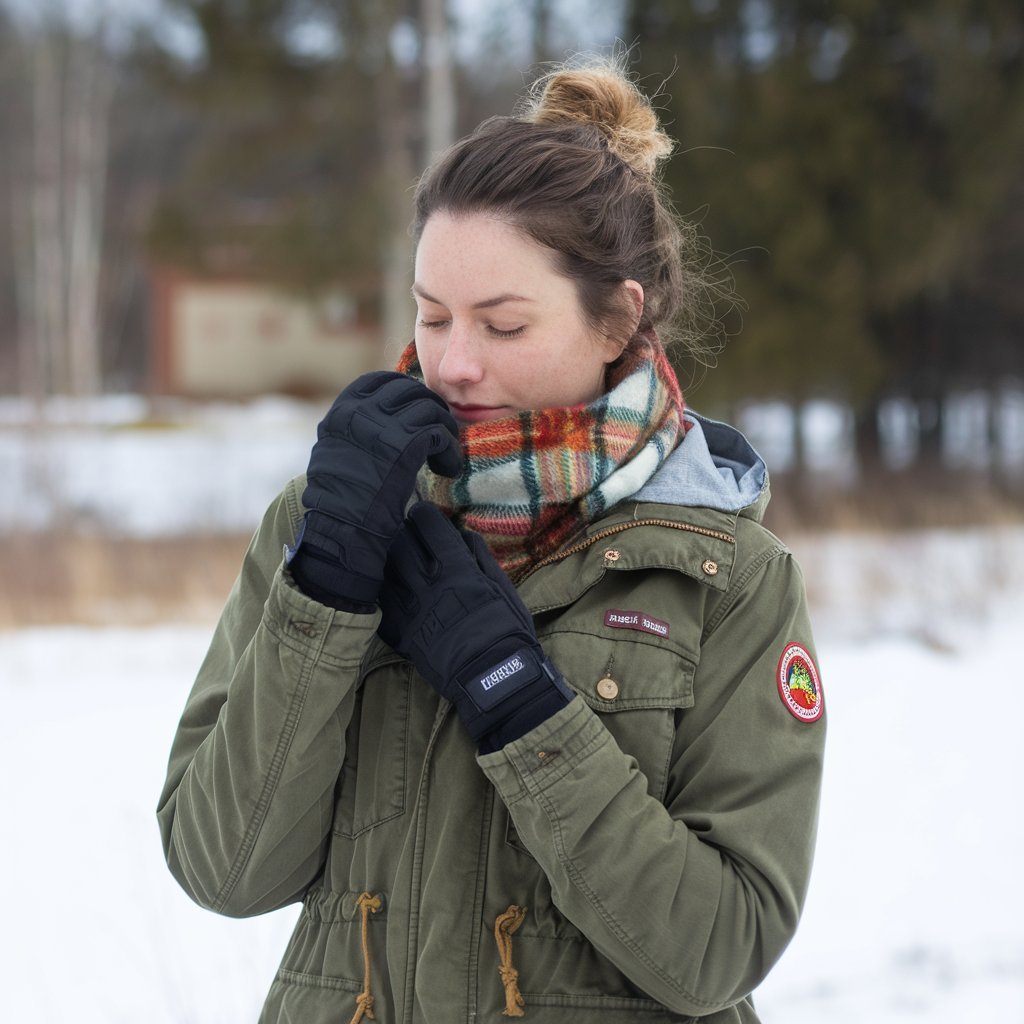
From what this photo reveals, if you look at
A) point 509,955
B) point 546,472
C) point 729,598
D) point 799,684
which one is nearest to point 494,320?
point 546,472

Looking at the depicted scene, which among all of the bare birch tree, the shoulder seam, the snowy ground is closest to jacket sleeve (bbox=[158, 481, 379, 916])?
the shoulder seam

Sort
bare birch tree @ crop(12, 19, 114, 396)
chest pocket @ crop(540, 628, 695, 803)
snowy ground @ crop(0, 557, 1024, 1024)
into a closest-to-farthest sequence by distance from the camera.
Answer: chest pocket @ crop(540, 628, 695, 803), snowy ground @ crop(0, 557, 1024, 1024), bare birch tree @ crop(12, 19, 114, 396)

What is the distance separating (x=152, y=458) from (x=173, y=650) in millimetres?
11120

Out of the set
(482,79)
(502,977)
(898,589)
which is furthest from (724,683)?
(482,79)

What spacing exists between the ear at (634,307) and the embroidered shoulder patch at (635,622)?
35 centimetres

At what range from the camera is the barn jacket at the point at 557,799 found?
1267 mm

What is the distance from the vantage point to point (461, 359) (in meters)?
1.45

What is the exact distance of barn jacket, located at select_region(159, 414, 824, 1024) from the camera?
4.16ft

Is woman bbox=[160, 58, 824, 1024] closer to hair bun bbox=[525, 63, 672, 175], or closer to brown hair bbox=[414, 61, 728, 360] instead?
brown hair bbox=[414, 61, 728, 360]

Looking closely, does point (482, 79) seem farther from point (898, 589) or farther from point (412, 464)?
point (412, 464)

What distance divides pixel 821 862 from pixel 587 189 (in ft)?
10.4

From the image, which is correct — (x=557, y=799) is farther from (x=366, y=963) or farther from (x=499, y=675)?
(x=366, y=963)

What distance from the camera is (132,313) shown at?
31.2 m

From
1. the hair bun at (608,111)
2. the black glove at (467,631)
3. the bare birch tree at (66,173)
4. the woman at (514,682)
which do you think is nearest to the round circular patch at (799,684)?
the woman at (514,682)
